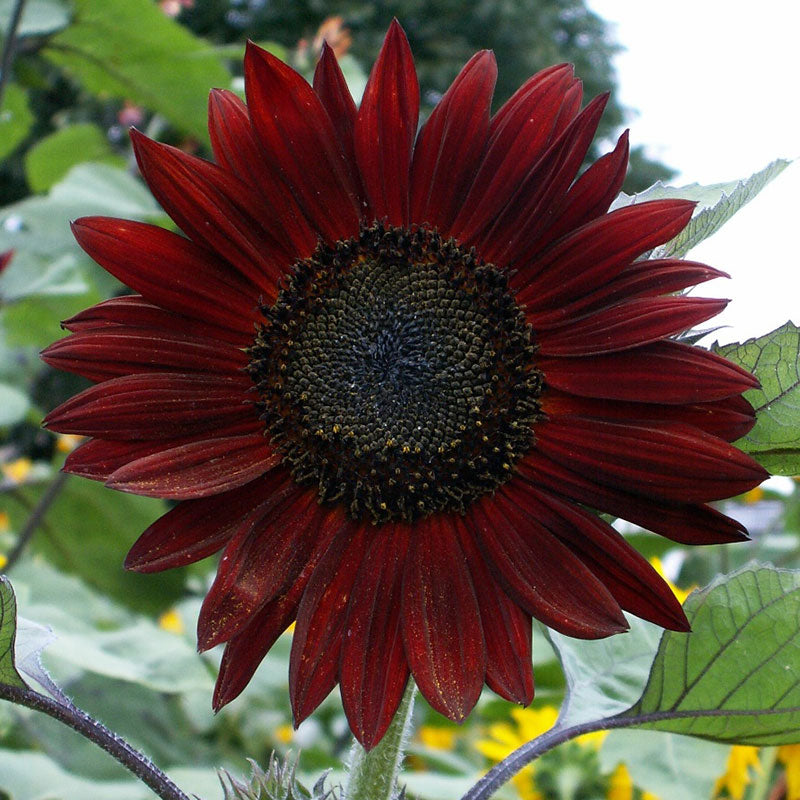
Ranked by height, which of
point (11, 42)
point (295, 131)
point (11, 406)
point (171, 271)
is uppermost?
point (11, 42)

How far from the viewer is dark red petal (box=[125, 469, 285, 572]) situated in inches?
26.2

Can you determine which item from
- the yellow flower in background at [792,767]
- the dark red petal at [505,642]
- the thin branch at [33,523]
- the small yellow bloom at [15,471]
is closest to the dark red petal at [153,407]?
the dark red petal at [505,642]

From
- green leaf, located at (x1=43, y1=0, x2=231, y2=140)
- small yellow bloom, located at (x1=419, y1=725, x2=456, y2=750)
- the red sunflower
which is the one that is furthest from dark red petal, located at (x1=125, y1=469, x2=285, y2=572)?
small yellow bloom, located at (x1=419, y1=725, x2=456, y2=750)

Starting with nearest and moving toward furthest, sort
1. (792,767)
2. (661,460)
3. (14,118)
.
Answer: (661,460), (792,767), (14,118)

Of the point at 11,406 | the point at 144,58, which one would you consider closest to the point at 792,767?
the point at 11,406

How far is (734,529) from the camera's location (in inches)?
24.5

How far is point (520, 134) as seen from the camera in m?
0.69

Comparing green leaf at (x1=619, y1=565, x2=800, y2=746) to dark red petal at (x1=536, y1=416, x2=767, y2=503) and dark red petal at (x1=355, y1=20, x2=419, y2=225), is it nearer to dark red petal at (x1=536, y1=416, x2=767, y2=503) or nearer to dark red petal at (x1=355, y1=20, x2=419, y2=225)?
dark red petal at (x1=536, y1=416, x2=767, y2=503)

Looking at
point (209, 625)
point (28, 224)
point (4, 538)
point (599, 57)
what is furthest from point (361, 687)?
point (599, 57)

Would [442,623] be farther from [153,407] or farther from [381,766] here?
[153,407]

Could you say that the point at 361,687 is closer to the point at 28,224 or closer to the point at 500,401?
the point at 500,401

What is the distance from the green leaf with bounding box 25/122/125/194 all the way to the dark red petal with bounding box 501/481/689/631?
1.86m

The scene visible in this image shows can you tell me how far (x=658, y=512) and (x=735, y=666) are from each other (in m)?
0.17

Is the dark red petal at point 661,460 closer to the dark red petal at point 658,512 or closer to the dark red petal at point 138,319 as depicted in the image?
the dark red petal at point 658,512
